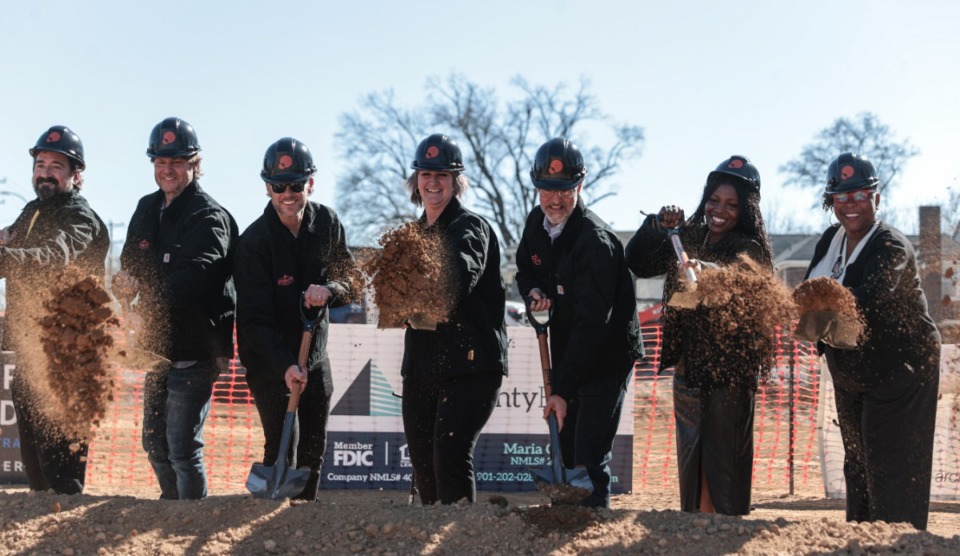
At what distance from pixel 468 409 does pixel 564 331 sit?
601 mm

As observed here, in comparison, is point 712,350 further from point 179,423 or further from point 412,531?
point 179,423

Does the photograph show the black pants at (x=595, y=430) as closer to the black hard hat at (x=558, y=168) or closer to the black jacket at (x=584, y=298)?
the black jacket at (x=584, y=298)

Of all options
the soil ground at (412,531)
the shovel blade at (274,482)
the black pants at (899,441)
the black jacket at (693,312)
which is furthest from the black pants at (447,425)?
the black pants at (899,441)

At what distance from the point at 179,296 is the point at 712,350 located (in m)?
2.57

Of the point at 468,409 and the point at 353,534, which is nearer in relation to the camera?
the point at 353,534

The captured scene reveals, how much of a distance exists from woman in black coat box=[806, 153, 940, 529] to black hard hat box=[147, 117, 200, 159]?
10.9 ft

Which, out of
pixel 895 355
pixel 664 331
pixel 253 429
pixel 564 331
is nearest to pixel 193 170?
pixel 564 331

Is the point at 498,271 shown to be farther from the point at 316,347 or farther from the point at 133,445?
the point at 133,445

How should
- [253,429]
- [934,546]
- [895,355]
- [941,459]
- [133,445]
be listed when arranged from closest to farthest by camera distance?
[934,546]
[895,355]
[941,459]
[133,445]
[253,429]

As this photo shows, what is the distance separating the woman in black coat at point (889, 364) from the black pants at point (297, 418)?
2.56 meters

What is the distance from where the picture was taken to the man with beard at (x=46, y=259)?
5199 mm

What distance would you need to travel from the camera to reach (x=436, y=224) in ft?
16.7

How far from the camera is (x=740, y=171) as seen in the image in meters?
5.09

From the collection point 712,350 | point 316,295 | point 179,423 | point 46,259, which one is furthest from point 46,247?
point 712,350
